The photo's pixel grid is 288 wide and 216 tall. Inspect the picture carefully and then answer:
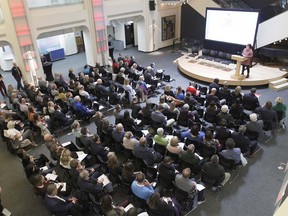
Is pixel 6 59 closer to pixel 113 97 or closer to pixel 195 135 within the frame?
pixel 113 97

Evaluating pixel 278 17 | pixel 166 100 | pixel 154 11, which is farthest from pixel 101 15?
pixel 278 17

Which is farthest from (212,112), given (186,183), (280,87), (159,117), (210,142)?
(280,87)

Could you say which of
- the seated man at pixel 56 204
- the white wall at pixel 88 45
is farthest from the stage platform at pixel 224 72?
the seated man at pixel 56 204

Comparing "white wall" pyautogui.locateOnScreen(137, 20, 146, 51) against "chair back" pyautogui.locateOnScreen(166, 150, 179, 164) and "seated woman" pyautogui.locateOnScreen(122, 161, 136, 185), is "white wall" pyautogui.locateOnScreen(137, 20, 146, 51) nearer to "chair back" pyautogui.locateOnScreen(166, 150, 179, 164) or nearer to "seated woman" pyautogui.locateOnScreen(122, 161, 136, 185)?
"chair back" pyautogui.locateOnScreen(166, 150, 179, 164)

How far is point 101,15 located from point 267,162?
34.4ft

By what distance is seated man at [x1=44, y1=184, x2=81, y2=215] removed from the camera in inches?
175

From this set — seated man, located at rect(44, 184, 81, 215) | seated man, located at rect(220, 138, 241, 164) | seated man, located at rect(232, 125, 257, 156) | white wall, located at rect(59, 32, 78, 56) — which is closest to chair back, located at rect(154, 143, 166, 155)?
seated man, located at rect(220, 138, 241, 164)

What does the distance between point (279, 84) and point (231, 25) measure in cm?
370

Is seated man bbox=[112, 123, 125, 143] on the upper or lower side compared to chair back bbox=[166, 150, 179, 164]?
upper

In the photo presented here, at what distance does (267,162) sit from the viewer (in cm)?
639

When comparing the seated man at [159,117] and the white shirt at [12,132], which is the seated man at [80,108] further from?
the seated man at [159,117]

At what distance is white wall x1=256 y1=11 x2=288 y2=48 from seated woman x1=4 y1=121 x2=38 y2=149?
35.5 ft

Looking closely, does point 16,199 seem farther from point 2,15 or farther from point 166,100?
point 2,15

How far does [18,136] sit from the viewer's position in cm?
673
